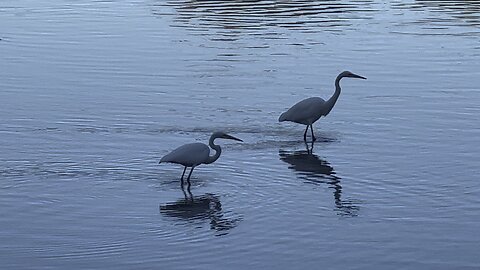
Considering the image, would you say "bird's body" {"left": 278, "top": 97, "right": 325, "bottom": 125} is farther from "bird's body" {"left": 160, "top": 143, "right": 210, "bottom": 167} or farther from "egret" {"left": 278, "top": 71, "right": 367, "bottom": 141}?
"bird's body" {"left": 160, "top": 143, "right": 210, "bottom": 167}

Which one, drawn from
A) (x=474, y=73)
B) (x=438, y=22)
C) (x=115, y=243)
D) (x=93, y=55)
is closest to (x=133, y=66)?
(x=93, y=55)

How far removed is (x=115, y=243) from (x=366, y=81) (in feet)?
35.7

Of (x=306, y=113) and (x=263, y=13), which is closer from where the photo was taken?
(x=306, y=113)

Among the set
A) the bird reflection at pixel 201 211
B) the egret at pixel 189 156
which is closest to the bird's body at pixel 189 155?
the egret at pixel 189 156

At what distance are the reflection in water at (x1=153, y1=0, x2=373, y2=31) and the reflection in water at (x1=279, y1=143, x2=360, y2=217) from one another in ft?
44.1

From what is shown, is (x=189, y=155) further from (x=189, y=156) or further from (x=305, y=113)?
(x=305, y=113)

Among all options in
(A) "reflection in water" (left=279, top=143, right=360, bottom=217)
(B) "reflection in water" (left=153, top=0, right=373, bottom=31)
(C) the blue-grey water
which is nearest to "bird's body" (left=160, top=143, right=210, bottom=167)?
(C) the blue-grey water

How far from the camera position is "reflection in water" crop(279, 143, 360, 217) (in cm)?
1415

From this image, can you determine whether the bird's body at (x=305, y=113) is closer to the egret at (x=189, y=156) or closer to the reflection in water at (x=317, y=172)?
the reflection in water at (x=317, y=172)

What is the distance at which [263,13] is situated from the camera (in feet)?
110

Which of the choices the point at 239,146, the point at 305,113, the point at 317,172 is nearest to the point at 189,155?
the point at 317,172

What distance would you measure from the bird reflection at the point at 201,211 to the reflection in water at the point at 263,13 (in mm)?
15978

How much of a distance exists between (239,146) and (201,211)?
3412mm

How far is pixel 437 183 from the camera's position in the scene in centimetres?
1514
